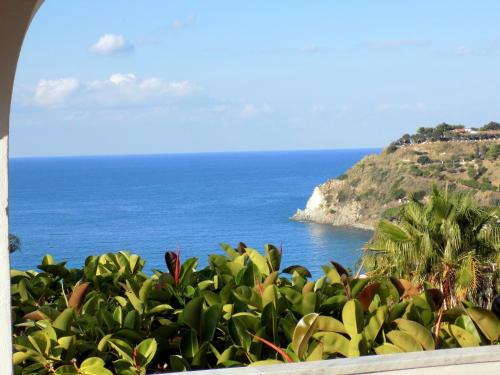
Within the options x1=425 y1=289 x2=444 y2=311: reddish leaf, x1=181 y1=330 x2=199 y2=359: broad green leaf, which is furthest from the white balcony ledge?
x1=425 y1=289 x2=444 y2=311: reddish leaf

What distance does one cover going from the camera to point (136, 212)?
92062mm

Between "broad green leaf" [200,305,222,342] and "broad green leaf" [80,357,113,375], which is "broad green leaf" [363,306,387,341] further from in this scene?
"broad green leaf" [80,357,113,375]

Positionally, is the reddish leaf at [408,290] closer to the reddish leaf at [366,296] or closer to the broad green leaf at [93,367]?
the reddish leaf at [366,296]

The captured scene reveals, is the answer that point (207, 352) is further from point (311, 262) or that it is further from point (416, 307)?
point (311, 262)

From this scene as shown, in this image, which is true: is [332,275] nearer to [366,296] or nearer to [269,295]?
[366,296]

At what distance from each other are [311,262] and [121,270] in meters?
59.4

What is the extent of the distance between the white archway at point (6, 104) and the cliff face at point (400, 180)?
5223 centimetres

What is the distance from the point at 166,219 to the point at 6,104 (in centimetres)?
8427

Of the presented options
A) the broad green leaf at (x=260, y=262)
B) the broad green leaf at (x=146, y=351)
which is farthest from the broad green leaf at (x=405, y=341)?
the broad green leaf at (x=260, y=262)

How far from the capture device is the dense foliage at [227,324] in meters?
3.12

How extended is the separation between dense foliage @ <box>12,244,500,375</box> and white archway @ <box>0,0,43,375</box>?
622 millimetres

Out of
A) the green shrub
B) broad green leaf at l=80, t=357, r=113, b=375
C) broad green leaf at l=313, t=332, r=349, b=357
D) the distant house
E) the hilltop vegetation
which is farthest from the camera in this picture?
the distant house

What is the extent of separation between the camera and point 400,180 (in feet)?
218

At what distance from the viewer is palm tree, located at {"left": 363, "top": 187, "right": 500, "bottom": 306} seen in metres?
12.3
